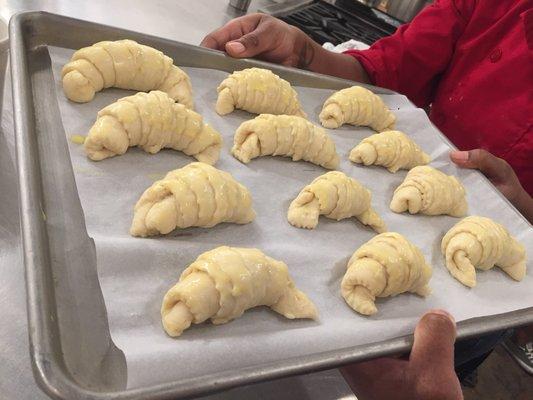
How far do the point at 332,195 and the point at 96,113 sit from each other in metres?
0.98

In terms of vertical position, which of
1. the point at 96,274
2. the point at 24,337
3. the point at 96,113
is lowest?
the point at 24,337

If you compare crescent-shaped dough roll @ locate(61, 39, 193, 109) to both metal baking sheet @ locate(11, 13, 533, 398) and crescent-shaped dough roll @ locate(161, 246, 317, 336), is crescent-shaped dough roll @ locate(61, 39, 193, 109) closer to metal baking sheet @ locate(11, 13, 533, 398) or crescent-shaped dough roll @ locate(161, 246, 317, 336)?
metal baking sheet @ locate(11, 13, 533, 398)

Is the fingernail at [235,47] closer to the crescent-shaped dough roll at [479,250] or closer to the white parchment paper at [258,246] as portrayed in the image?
the white parchment paper at [258,246]

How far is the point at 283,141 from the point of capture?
202cm

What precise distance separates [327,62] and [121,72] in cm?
134

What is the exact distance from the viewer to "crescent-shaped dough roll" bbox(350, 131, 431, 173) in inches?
87.0

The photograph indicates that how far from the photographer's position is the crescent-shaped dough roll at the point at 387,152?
2211mm

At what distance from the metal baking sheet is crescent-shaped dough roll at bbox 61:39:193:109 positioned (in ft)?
0.29

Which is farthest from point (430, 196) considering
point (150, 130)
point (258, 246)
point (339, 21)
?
point (339, 21)

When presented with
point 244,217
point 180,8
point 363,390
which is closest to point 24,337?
point 244,217

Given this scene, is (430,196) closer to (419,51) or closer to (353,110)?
(353,110)

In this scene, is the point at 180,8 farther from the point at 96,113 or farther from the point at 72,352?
the point at 72,352

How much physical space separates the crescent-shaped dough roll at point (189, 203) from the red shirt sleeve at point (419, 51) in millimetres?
1718

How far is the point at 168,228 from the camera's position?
1478 millimetres
